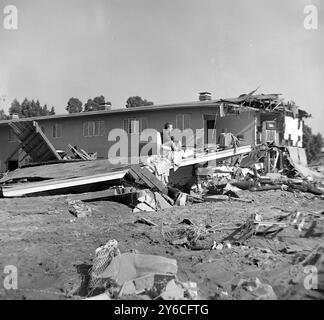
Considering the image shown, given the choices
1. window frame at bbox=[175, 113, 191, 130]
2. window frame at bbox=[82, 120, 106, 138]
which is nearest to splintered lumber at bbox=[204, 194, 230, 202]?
window frame at bbox=[175, 113, 191, 130]

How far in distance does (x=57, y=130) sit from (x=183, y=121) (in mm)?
9492

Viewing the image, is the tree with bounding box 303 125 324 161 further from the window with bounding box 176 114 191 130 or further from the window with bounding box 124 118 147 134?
the window with bounding box 124 118 147 134

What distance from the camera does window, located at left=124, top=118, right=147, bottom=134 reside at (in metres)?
26.0

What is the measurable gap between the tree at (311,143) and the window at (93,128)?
995 inches

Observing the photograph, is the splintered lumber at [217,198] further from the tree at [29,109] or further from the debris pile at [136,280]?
the tree at [29,109]

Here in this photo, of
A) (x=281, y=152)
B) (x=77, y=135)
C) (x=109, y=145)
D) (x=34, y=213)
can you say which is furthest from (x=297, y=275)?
(x=77, y=135)

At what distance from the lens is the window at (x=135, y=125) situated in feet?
85.4

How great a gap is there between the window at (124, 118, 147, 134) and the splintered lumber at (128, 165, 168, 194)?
12.4 metres

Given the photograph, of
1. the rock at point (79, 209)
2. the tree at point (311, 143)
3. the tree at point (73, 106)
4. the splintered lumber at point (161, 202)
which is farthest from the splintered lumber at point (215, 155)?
the tree at point (73, 106)

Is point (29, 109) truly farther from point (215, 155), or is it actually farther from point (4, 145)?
point (215, 155)

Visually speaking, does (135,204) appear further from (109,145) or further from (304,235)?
(109,145)

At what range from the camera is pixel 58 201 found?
11.9 meters

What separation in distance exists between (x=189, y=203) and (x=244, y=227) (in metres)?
5.49

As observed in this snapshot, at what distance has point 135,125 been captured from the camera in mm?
26328
